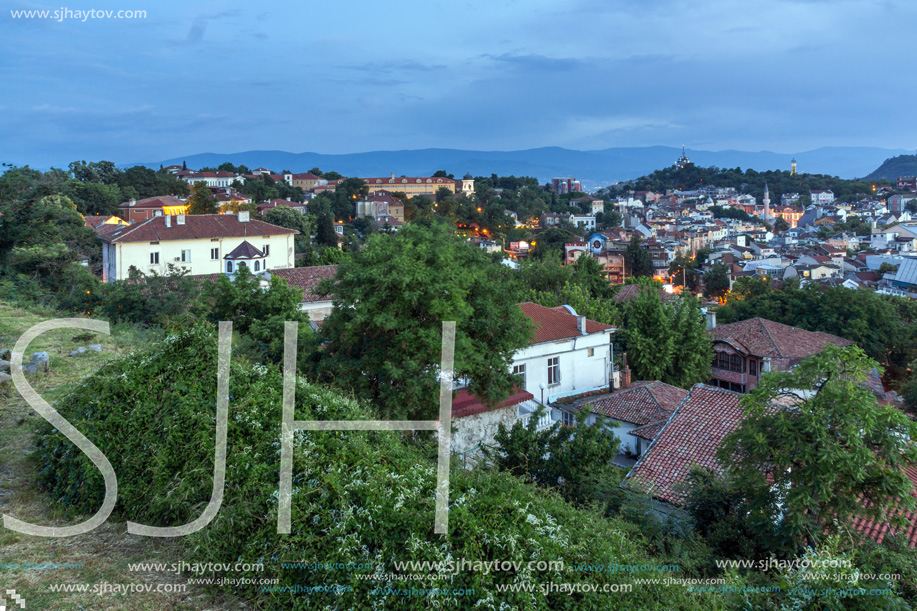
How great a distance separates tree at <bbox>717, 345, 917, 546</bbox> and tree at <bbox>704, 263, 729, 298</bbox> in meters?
55.2

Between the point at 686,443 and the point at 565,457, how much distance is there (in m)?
4.75

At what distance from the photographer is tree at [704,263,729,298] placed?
58.6 m

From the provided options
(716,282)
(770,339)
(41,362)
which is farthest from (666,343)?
(716,282)

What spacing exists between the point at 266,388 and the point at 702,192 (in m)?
162

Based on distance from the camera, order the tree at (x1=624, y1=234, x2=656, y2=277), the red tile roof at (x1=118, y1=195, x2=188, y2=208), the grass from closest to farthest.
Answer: the grass < the red tile roof at (x1=118, y1=195, x2=188, y2=208) < the tree at (x1=624, y1=234, x2=656, y2=277)

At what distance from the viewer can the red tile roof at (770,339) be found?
26016mm

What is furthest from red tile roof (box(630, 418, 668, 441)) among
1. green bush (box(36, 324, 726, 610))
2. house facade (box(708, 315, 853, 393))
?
house facade (box(708, 315, 853, 393))

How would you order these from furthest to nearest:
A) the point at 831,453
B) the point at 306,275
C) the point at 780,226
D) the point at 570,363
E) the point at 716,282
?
1. the point at 780,226
2. the point at 716,282
3. the point at 306,275
4. the point at 570,363
5. the point at 831,453

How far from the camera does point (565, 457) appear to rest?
26.7 ft

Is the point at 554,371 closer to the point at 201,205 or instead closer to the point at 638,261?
the point at 201,205

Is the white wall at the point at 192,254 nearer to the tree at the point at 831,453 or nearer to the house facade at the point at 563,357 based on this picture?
the house facade at the point at 563,357

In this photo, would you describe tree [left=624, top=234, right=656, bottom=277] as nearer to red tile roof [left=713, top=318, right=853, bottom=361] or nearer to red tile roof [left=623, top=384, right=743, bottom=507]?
red tile roof [left=713, top=318, right=853, bottom=361]

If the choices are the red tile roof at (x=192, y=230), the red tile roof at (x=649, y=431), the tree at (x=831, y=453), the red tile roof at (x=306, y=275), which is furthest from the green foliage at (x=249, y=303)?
the red tile roof at (x=192, y=230)

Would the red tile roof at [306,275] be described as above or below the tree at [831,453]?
above
